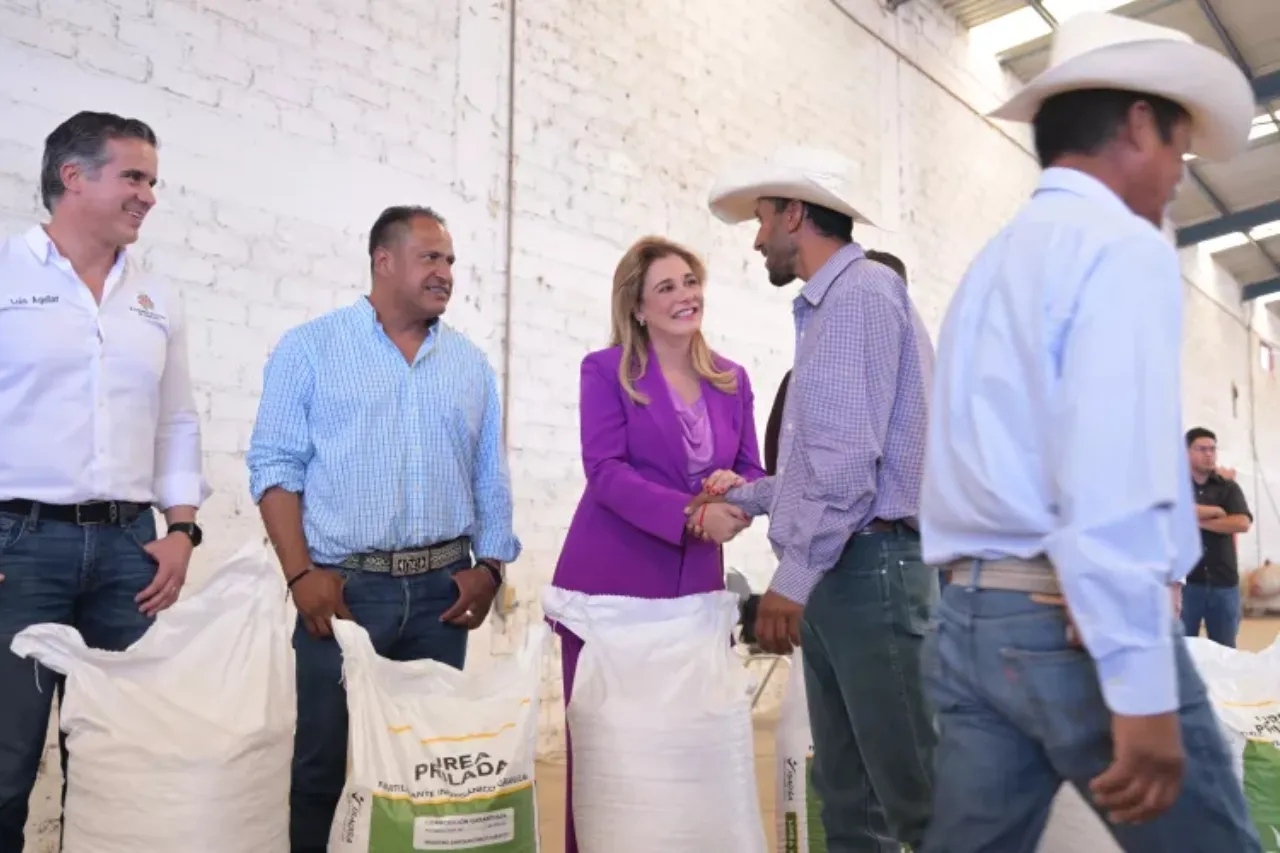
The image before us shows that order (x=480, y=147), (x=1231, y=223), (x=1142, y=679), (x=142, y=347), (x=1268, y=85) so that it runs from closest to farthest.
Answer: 1. (x=1142, y=679)
2. (x=142, y=347)
3. (x=480, y=147)
4. (x=1268, y=85)
5. (x=1231, y=223)

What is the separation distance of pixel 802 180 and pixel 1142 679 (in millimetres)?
1089

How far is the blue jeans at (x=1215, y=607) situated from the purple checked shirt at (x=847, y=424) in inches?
156

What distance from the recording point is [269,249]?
3102 millimetres

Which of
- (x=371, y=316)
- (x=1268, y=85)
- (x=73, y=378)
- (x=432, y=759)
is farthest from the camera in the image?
(x=1268, y=85)

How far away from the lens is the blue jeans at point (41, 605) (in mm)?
1813

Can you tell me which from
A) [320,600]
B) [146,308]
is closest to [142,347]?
[146,308]

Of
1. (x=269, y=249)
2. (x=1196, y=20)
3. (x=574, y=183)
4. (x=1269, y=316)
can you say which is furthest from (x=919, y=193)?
(x=1269, y=316)

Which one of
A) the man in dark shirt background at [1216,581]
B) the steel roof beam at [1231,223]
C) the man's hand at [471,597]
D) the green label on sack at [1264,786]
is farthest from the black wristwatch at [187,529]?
the steel roof beam at [1231,223]

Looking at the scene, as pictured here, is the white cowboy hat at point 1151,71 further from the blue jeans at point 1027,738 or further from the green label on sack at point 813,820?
the green label on sack at point 813,820

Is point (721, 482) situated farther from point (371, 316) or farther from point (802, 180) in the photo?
point (371, 316)

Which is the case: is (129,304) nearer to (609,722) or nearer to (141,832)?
(141,832)

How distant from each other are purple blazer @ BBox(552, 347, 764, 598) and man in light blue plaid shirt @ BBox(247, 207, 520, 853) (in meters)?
0.21

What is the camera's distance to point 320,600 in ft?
6.69

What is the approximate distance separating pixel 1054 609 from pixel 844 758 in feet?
2.68
